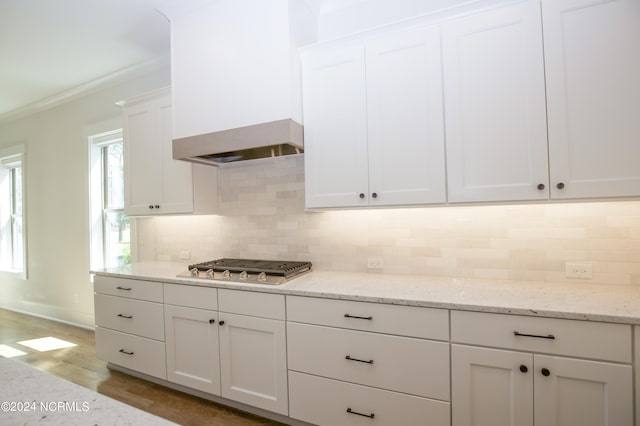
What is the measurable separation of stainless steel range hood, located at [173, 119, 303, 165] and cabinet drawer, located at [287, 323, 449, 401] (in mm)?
1136

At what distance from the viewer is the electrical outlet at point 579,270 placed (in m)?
1.74

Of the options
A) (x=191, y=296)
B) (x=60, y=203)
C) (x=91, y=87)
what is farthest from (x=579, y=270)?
(x=60, y=203)

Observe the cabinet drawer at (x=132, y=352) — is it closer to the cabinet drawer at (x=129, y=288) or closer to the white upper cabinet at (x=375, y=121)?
the cabinet drawer at (x=129, y=288)

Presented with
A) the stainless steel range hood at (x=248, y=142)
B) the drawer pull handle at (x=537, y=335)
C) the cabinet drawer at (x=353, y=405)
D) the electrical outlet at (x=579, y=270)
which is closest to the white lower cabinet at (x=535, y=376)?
the drawer pull handle at (x=537, y=335)

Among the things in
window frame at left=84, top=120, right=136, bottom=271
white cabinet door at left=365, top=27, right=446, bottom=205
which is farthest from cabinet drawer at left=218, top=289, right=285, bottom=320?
window frame at left=84, top=120, right=136, bottom=271

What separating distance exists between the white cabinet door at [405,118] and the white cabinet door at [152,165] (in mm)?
1583

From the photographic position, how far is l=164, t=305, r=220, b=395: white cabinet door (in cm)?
211

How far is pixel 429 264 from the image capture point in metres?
2.09

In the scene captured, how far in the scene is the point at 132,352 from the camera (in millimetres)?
2467

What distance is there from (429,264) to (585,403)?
98 cm

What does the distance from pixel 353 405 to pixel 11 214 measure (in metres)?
5.92

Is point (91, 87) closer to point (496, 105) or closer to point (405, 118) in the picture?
point (405, 118)

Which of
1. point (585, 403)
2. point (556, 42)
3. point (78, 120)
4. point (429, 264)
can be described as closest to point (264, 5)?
point (556, 42)

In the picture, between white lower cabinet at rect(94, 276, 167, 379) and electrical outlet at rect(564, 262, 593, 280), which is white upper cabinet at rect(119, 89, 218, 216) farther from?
electrical outlet at rect(564, 262, 593, 280)
